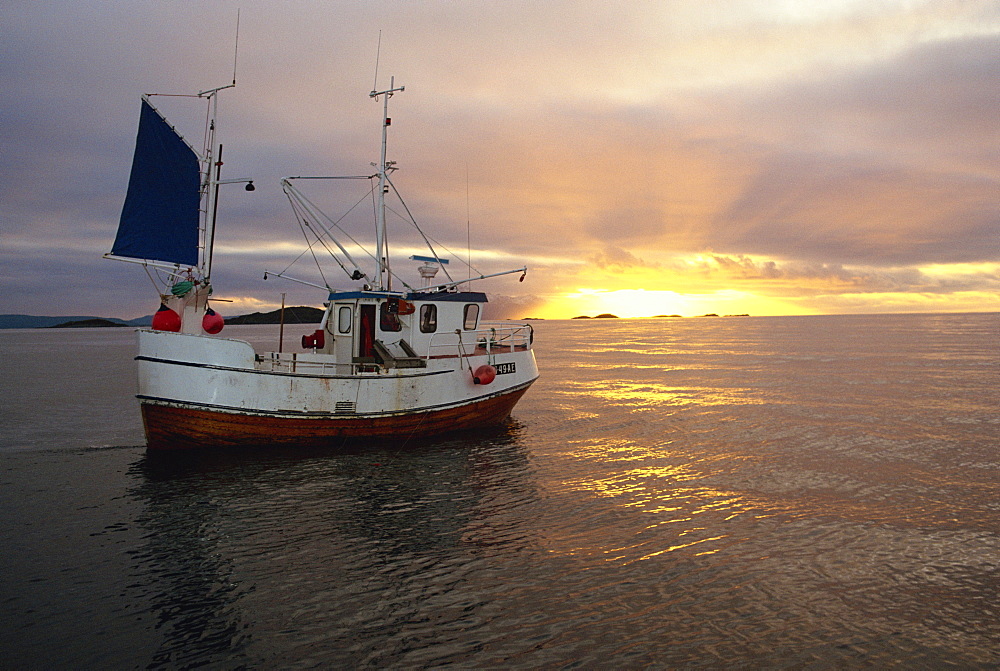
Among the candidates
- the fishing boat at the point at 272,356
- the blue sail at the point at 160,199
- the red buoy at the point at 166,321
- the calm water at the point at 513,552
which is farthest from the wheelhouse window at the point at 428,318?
the red buoy at the point at 166,321

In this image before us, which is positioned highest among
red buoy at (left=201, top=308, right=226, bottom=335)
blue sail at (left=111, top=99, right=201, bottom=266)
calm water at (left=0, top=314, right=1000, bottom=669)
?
blue sail at (left=111, top=99, right=201, bottom=266)

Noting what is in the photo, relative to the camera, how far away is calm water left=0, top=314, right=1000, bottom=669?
6641 millimetres

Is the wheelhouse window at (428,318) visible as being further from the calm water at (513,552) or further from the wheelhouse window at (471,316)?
the calm water at (513,552)

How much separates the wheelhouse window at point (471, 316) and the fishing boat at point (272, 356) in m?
0.76

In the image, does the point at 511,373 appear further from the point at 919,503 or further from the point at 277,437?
the point at 919,503

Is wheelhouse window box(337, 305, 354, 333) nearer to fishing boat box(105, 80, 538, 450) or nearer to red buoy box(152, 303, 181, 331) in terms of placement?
fishing boat box(105, 80, 538, 450)

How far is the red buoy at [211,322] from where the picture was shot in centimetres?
Result: 1472

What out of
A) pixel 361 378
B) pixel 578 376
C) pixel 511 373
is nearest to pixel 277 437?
pixel 361 378

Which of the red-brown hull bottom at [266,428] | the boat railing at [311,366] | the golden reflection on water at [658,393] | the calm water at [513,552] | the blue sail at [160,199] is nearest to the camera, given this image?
the calm water at [513,552]

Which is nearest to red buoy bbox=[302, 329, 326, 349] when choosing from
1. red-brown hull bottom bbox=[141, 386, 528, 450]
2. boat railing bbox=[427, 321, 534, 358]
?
boat railing bbox=[427, 321, 534, 358]

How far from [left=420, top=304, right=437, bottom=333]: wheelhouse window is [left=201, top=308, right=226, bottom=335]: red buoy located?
5811 mm

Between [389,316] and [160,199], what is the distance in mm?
6784

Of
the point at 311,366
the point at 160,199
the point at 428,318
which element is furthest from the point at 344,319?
the point at 160,199

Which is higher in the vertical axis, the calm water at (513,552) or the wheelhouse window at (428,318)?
the wheelhouse window at (428,318)
